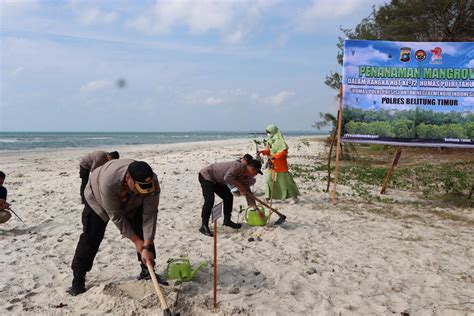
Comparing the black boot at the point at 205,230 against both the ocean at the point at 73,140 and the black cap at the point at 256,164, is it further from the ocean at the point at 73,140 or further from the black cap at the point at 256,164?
the ocean at the point at 73,140

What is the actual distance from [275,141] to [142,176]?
5.35m

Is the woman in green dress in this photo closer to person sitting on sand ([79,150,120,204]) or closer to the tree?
person sitting on sand ([79,150,120,204])

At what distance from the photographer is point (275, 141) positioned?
831cm

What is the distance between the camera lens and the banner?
8.02 meters

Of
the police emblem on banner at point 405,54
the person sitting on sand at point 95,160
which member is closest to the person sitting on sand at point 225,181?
the person sitting on sand at point 95,160

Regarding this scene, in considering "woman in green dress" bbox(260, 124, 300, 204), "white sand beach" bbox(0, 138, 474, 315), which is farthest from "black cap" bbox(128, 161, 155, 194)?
"woman in green dress" bbox(260, 124, 300, 204)

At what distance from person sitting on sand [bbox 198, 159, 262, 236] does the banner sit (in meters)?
3.39

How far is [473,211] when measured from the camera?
7887 millimetres

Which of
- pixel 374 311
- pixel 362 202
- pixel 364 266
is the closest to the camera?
pixel 374 311

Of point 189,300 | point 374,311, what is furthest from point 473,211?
point 189,300

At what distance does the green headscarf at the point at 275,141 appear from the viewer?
8188mm

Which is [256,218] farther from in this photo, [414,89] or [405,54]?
[405,54]

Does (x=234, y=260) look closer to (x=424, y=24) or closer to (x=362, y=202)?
(x=362, y=202)

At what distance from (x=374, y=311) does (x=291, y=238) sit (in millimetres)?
2210
